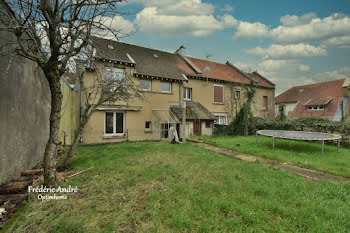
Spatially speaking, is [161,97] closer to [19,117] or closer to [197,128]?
[197,128]

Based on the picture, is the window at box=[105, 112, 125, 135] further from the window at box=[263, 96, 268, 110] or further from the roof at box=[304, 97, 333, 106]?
the roof at box=[304, 97, 333, 106]

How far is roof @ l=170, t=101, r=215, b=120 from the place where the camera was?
14.9 metres

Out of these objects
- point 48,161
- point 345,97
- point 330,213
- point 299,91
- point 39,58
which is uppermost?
point 299,91

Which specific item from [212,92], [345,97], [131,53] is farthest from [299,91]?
[131,53]

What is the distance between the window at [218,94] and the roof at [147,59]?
4.09 meters

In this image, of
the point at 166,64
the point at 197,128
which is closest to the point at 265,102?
the point at 197,128

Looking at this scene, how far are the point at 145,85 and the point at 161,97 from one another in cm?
184

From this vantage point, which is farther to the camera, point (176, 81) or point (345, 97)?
point (345, 97)

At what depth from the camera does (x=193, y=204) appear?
360 cm

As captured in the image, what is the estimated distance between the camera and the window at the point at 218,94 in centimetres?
1927

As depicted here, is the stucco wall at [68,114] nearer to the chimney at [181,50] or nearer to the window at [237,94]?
the chimney at [181,50]

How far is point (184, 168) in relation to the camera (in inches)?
240

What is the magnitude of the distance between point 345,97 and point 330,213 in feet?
95.9

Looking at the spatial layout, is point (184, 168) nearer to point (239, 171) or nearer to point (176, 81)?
point (239, 171)
